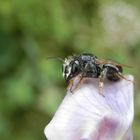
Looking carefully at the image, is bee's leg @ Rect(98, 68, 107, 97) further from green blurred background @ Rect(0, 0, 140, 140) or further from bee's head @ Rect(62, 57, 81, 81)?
green blurred background @ Rect(0, 0, 140, 140)

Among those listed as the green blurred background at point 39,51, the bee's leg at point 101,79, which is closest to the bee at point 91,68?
the bee's leg at point 101,79

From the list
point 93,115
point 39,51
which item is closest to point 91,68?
point 93,115

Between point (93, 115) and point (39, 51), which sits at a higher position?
point (93, 115)

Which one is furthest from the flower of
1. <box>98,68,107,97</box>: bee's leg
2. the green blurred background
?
the green blurred background

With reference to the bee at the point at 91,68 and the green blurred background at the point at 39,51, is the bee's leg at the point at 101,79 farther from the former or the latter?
the green blurred background at the point at 39,51

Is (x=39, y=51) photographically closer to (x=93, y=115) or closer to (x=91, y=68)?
(x=91, y=68)
